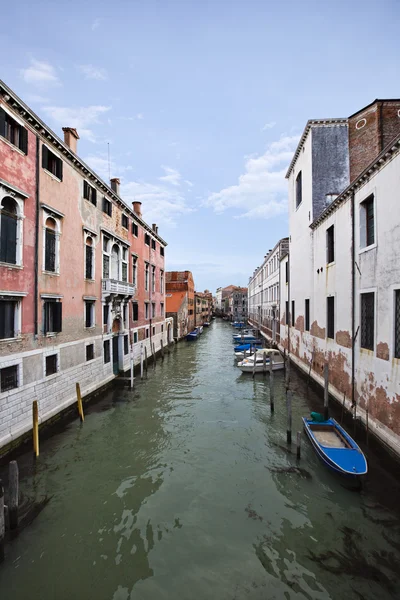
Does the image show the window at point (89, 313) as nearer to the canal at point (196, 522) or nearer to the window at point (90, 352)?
the window at point (90, 352)

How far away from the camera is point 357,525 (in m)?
6.05

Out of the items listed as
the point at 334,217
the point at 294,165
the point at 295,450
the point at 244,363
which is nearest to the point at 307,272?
the point at 334,217

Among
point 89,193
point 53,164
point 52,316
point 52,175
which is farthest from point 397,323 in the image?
point 89,193

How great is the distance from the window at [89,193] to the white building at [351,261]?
444 inches

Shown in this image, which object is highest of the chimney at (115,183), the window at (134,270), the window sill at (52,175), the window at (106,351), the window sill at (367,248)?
the chimney at (115,183)

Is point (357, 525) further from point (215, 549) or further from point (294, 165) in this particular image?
point (294, 165)

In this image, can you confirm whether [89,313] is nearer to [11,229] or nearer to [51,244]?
[51,244]

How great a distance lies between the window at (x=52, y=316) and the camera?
424 inches

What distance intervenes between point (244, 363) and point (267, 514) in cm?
1416

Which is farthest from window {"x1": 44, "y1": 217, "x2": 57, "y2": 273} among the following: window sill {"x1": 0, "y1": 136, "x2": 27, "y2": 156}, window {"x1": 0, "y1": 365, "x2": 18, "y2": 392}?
window {"x1": 0, "y1": 365, "x2": 18, "y2": 392}

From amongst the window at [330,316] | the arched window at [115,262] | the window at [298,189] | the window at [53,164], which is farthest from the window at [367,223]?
the arched window at [115,262]

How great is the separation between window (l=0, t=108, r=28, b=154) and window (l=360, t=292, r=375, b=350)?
1229 cm

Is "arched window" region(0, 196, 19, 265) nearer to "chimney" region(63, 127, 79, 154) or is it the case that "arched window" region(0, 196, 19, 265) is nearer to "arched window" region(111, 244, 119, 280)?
"chimney" region(63, 127, 79, 154)

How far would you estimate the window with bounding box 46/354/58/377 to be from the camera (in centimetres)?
1078
